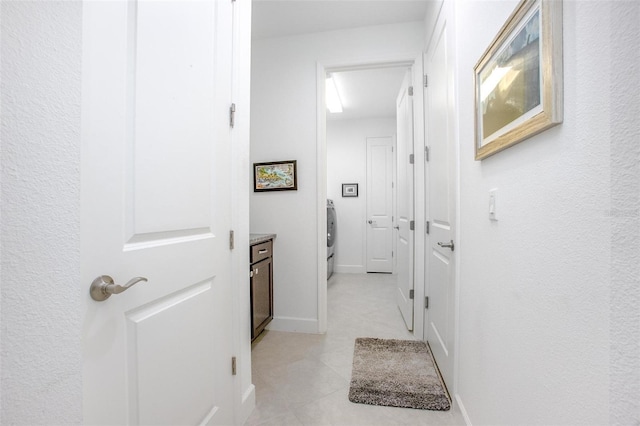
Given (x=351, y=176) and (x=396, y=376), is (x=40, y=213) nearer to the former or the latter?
(x=396, y=376)

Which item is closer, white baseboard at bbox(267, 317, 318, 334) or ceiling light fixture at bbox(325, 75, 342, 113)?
white baseboard at bbox(267, 317, 318, 334)

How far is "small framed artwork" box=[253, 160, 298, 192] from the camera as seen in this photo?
97.9 inches

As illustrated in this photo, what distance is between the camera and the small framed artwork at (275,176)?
249 cm

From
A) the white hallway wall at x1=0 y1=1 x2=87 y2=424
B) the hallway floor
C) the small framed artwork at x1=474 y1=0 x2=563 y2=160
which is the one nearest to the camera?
the white hallway wall at x1=0 y1=1 x2=87 y2=424

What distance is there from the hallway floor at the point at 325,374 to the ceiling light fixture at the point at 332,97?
8.65 feet

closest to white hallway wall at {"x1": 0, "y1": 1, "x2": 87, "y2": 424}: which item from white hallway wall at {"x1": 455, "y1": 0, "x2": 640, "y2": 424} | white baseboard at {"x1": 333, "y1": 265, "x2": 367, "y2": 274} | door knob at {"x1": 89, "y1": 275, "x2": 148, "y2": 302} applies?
door knob at {"x1": 89, "y1": 275, "x2": 148, "y2": 302}

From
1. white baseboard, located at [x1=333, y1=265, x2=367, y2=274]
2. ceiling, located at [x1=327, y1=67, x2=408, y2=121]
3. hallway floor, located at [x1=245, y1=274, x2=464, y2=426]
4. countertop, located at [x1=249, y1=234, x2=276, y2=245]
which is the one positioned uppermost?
ceiling, located at [x1=327, y1=67, x2=408, y2=121]

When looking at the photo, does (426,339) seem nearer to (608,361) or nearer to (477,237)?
(477,237)

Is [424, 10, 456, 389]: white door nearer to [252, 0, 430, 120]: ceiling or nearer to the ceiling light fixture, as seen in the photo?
[252, 0, 430, 120]: ceiling

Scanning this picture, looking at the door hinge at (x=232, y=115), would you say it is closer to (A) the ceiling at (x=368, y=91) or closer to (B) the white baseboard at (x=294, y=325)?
(B) the white baseboard at (x=294, y=325)

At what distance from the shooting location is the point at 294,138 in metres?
2.50

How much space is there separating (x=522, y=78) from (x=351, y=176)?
4.07 metres

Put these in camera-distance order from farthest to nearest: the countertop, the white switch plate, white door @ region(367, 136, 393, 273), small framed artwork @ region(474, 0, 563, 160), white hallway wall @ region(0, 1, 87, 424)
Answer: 1. white door @ region(367, 136, 393, 273)
2. the countertop
3. the white switch plate
4. small framed artwork @ region(474, 0, 563, 160)
5. white hallway wall @ region(0, 1, 87, 424)

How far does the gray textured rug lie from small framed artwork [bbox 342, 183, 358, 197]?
2.92m
